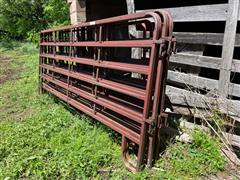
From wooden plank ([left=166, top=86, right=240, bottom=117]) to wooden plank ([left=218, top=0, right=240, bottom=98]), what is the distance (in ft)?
0.36

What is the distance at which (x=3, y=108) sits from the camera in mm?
5656

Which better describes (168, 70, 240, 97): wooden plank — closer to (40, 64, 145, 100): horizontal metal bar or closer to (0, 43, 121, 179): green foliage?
(40, 64, 145, 100): horizontal metal bar

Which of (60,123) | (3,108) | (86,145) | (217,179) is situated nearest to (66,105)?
(60,123)

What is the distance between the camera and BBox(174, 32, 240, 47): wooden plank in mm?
3211

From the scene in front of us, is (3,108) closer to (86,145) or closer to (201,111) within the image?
(86,145)

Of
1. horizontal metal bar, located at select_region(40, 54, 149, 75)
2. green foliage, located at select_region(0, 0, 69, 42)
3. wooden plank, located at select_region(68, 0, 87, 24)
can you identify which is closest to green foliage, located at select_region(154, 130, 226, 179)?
horizontal metal bar, located at select_region(40, 54, 149, 75)

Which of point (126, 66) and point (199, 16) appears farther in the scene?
point (199, 16)

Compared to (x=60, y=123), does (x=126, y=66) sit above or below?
above

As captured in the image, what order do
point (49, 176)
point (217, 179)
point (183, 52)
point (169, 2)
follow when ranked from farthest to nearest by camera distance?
point (169, 2)
point (183, 52)
point (49, 176)
point (217, 179)

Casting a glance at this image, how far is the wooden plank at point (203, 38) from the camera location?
321cm

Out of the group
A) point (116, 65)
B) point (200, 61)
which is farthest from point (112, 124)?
point (200, 61)

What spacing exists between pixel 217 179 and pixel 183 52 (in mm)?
1786

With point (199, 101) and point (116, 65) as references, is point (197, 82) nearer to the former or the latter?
point (199, 101)

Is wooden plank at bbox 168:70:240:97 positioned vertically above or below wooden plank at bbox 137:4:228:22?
below
